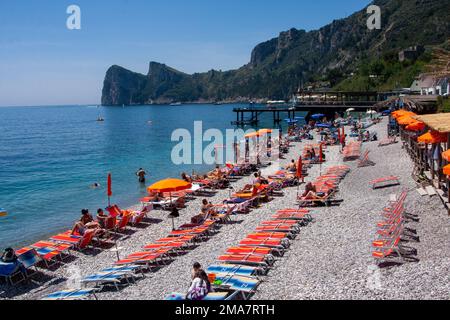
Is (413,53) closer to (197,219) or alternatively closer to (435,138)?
(435,138)

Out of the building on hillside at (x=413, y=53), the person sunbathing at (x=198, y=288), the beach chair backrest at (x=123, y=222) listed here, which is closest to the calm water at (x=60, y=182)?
the beach chair backrest at (x=123, y=222)

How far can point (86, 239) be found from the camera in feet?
42.0

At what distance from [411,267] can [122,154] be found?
138ft

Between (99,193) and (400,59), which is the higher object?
(400,59)

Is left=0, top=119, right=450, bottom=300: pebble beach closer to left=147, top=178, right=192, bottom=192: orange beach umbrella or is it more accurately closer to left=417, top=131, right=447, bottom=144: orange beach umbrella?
left=147, top=178, right=192, bottom=192: orange beach umbrella

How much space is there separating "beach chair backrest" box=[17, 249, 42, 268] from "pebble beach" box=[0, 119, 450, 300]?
0.36 meters

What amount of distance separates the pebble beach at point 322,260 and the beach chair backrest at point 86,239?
30cm

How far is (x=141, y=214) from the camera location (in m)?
15.5

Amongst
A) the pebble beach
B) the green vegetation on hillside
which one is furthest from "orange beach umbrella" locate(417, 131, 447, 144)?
the green vegetation on hillside

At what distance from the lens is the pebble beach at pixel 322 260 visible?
7938mm
